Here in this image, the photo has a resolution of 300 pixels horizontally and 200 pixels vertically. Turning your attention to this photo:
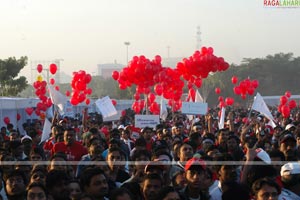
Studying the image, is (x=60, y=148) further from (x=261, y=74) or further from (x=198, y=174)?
(x=261, y=74)

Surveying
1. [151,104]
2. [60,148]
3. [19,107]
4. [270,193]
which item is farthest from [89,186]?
[19,107]

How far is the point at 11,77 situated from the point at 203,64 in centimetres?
1909

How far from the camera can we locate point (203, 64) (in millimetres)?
15344

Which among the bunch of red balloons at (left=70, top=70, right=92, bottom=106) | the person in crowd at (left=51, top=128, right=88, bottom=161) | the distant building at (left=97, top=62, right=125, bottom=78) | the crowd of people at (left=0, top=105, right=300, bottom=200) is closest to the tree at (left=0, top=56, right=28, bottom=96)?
the bunch of red balloons at (left=70, top=70, right=92, bottom=106)

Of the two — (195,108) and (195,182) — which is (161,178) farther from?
(195,108)

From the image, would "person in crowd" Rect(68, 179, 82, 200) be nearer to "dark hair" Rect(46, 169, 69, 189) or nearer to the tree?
"dark hair" Rect(46, 169, 69, 189)

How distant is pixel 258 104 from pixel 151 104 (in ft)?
23.5

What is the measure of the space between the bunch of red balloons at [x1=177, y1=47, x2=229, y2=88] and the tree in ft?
58.9

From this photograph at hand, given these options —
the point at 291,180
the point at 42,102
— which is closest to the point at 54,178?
the point at 291,180

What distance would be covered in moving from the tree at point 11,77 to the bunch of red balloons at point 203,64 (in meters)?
18.0

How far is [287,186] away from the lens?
546 centimetres

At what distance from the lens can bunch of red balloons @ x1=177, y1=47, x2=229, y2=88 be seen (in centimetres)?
1526

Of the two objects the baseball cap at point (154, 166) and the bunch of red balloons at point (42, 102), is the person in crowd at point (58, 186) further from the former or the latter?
the bunch of red balloons at point (42, 102)

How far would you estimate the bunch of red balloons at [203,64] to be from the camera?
15.3 meters
